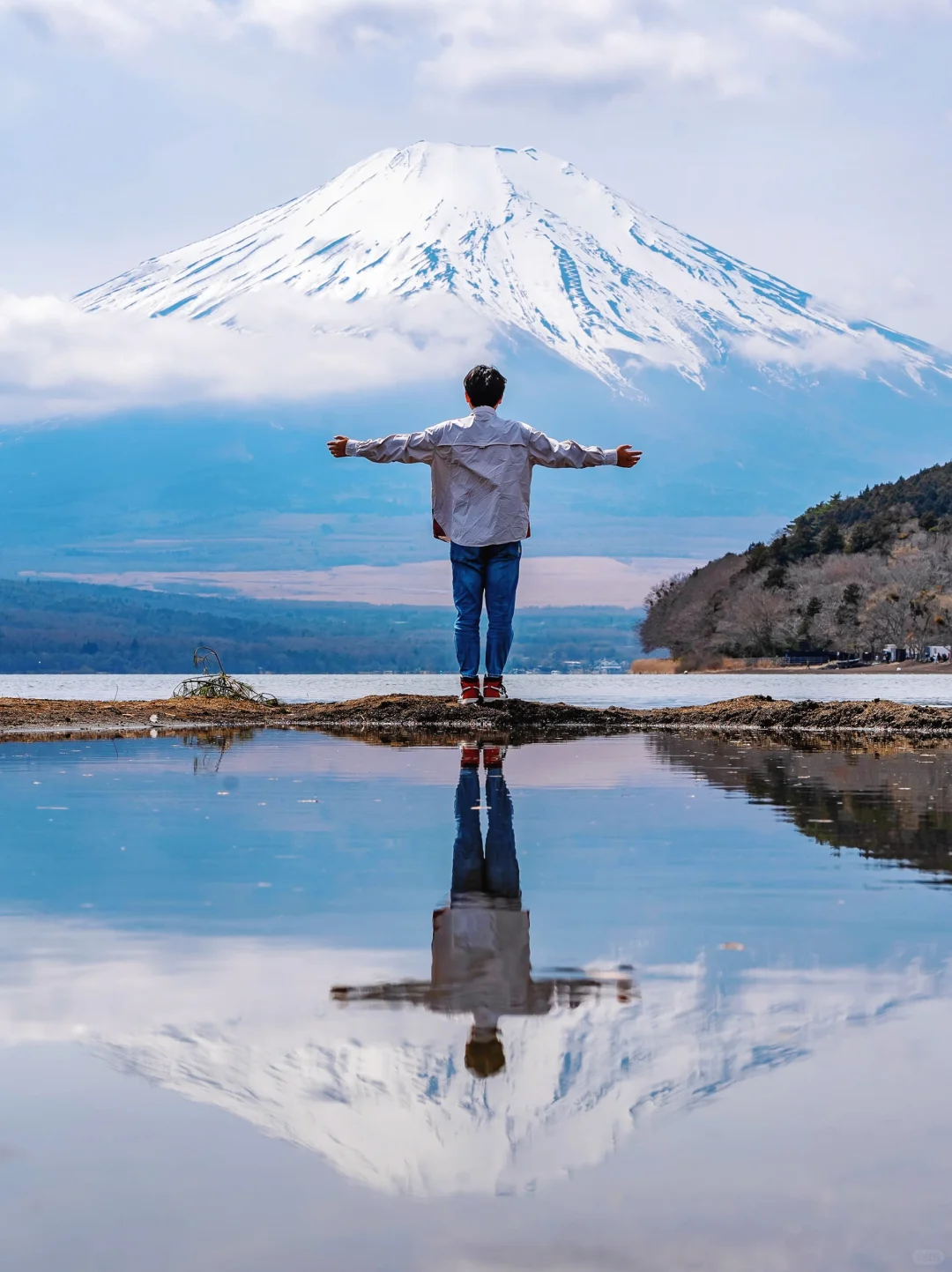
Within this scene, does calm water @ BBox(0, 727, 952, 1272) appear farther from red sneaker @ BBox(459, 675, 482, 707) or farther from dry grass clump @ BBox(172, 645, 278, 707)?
dry grass clump @ BBox(172, 645, 278, 707)

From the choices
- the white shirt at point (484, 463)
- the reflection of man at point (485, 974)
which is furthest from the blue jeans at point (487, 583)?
the reflection of man at point (485, 974)

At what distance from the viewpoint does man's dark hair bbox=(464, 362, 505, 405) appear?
1095 centimetres

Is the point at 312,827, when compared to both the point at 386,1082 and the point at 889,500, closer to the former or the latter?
the point at 386,1082

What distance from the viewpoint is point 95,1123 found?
83.2 inches

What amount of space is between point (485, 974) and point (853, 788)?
4.40 metres

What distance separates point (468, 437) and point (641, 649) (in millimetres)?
141715

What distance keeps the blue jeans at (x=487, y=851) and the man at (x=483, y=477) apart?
12.3 feet

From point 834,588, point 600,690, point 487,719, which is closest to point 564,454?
point 487,719

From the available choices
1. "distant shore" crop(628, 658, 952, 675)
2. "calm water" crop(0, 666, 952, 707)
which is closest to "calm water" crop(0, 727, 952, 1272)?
"calm water" crop(0, 666, 952, 707)

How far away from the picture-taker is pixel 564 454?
1077cm

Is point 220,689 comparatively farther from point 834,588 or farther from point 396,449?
point 834,588

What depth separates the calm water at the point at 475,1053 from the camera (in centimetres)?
179

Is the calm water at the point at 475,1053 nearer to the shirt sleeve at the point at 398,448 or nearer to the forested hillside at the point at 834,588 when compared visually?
the shirt sleeve at the point at 398,448

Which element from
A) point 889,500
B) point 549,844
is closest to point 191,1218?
point 549,844
